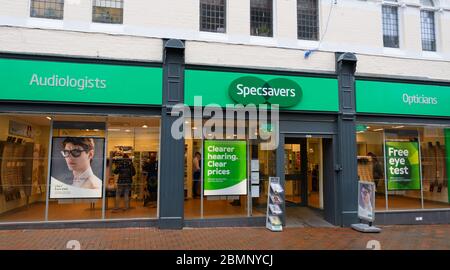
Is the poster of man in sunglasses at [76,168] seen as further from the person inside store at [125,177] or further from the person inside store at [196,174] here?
the person inside store at [196,174]

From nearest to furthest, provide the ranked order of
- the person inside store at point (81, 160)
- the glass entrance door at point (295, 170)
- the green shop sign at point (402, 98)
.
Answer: the person inside store at point (81, 160) → the green shop sign at point (402, 98) → the glass entrance door at point (295, 170)

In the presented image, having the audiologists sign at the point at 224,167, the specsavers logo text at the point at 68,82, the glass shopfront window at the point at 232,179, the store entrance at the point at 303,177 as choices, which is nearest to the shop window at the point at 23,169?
the specsavers logo text at the point at 68,82

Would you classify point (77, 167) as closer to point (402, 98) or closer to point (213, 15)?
point (213, 15)

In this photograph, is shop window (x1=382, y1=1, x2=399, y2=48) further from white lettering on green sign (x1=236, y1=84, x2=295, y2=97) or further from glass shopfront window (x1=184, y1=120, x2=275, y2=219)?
glass shopfront window (x1=184, y1=120, x2=275, y2=219)

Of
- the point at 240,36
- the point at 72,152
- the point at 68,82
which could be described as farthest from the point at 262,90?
the point at 72,152

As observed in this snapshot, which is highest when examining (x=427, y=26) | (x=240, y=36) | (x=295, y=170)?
(x=427, y=26)

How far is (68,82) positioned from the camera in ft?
28.8

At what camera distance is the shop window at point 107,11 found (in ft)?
30.9

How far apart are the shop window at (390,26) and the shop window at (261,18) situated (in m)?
3.88

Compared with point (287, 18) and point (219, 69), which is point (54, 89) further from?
point (287, 18)

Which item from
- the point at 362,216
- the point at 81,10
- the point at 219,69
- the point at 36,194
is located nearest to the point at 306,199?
the point at 362,216

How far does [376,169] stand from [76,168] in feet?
28.4

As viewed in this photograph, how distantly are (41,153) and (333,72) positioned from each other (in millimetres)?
8387

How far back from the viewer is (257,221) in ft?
32.0
